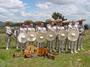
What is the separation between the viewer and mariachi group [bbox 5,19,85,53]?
2152 centimetres

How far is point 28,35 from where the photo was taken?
71.5 feet

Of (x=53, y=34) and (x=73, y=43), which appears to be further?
(x=73, y=43)

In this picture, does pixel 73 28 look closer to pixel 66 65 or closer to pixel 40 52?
pixel 40 52

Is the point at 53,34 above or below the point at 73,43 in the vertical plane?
above

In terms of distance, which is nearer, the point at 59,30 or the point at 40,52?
the point at 40,52

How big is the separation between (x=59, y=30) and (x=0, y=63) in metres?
7.83

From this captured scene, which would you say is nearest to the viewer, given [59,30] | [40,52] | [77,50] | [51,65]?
[51,65]

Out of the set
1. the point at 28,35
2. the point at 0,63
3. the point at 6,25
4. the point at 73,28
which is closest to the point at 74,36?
the point at 73,28

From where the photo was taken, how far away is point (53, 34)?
2155 cm

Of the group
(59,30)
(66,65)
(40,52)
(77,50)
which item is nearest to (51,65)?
(66,65)

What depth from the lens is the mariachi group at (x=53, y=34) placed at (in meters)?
21.5

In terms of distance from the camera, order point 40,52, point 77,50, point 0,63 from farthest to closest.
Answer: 1. point 77,50
2. point 40,52
3. point 0,63

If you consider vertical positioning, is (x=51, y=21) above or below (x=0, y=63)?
above

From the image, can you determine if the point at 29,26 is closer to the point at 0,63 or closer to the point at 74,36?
the point at 74,36
